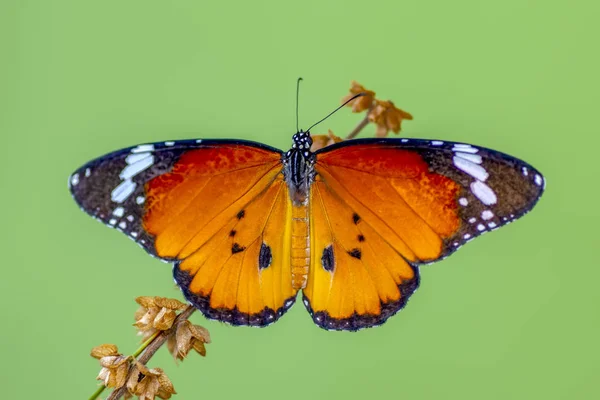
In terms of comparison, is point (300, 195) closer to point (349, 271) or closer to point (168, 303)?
point (349, 271)

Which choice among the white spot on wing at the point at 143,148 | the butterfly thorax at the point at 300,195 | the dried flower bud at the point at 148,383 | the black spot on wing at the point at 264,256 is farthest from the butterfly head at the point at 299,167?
the dried flower bud at the point at 148,383

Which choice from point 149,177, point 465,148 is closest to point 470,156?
point 465,148

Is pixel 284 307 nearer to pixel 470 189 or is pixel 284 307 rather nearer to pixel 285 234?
pixel 285 234

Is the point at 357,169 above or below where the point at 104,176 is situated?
above

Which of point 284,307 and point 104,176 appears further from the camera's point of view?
point 284,307

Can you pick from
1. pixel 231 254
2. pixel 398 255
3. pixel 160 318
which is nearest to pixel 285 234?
pixel 231 254

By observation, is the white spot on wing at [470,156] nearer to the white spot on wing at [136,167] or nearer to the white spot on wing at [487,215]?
the white spot on wing at [487,215]
